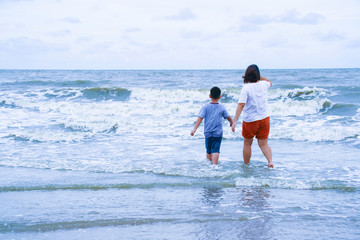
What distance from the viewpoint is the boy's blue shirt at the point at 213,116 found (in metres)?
6.33

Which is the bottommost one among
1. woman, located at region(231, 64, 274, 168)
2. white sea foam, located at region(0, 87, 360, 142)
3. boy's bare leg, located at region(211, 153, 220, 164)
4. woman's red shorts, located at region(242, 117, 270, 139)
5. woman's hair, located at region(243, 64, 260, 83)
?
white sea foam, located at region(0, 87, 360, 142)

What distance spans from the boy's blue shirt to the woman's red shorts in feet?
1.36

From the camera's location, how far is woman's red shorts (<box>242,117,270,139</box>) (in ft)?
19.9

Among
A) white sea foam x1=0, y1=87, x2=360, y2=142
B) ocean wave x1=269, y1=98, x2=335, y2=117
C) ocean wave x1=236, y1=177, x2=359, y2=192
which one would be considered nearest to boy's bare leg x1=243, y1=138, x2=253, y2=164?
ocean wave x1=236, y1=177, x2=359, y2=192

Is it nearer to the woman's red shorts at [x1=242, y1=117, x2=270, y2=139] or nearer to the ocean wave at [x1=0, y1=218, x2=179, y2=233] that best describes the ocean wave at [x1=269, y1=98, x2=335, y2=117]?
the woman's red shorts at [x1=242, y1=117, x2=270, y2=139]

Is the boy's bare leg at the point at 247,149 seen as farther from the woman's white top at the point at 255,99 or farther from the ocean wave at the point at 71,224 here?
the ocean wave at the point at 71,224

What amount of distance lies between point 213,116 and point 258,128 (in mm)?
771

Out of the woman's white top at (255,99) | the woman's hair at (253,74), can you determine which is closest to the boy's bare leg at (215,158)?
the woman's white top at (255,99)

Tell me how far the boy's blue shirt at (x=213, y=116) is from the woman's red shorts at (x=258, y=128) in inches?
16.3

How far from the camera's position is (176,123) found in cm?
1267

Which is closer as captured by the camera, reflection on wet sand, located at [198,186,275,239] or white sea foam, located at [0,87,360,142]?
reflection on wet sand, located at [198,186,275,239]

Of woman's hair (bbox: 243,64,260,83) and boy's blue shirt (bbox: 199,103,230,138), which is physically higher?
woman's hair (bbox: 243,64,260,83)

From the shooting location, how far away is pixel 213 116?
6.35 m

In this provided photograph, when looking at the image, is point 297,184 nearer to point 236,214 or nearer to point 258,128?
point 258,128
